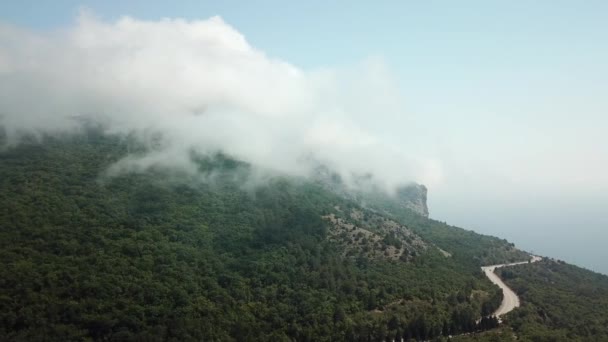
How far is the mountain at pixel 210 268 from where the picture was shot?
85.5 m

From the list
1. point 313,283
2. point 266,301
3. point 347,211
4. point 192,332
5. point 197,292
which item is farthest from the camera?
point 347,211

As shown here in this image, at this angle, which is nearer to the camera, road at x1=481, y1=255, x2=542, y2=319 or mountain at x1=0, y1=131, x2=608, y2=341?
mountain at x1=0, y1=131, x2=608, y2=341

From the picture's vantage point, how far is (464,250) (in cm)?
19088

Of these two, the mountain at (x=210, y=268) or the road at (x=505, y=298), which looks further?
the road at (x=505, y=298)

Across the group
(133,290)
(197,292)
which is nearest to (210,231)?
(197,292)

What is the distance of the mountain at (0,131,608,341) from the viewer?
281 ft

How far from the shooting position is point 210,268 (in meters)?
110

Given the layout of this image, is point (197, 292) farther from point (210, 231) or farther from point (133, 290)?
point (210, 231)

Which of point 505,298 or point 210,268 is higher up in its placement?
point 505,298

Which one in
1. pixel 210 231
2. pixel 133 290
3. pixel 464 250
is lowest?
pixel 133 290

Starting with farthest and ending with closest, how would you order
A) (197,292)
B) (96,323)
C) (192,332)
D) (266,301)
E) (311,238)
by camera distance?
(311,238)
(266,301)
(197,292)
(192,332)
(96,323)

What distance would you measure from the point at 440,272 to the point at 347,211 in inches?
1758

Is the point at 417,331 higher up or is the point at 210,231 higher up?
the point at 210,231

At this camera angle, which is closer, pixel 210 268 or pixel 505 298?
pixel 210 268
